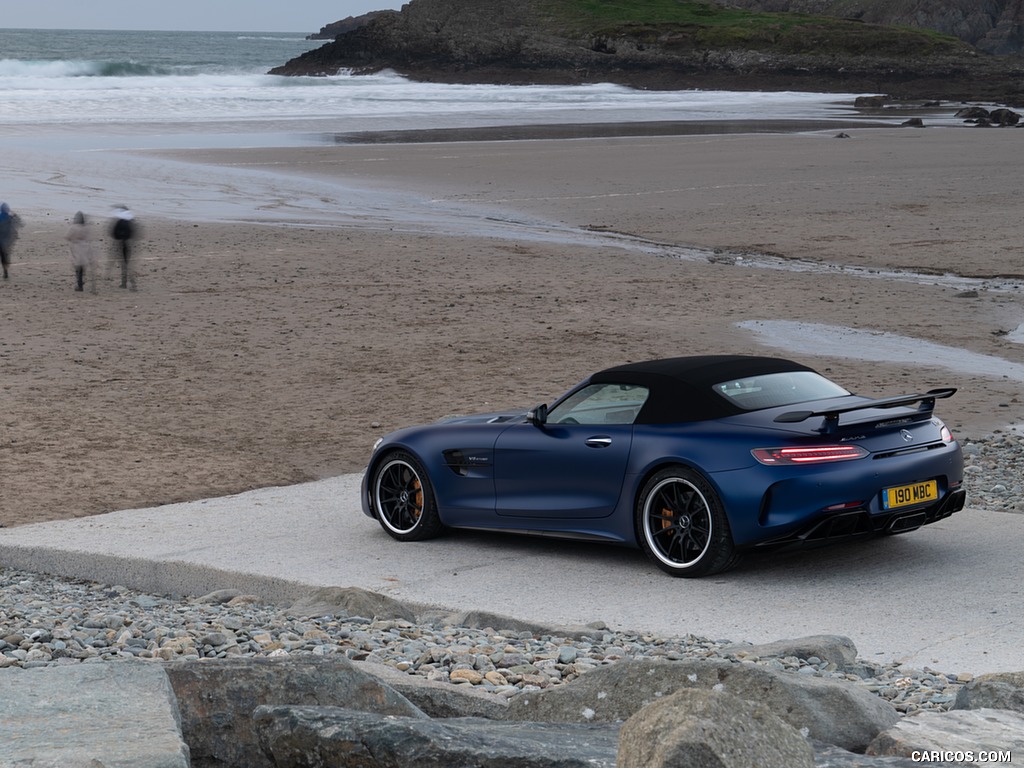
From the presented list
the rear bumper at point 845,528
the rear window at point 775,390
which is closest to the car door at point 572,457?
the rear window at point 775,390

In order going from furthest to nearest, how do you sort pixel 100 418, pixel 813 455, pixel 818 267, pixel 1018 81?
pixel 1018 81, pixel 818 267, pixel 100 418, pixel 813 455

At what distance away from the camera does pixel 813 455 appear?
8.34 meters

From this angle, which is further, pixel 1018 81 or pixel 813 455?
pixel 1018 81

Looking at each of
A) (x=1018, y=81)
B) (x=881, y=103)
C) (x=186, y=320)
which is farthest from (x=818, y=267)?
(x=1018, y=81)

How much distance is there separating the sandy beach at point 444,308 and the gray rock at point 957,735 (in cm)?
781

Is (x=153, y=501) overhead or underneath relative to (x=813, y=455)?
underneath

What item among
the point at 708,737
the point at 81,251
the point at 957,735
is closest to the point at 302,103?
the point at 81,251

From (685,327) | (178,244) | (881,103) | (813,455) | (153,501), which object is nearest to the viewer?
(813,455)

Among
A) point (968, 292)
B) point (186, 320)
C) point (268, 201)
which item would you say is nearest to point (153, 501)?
point (186, 320)

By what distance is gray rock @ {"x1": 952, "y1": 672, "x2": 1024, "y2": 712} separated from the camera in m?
5.09

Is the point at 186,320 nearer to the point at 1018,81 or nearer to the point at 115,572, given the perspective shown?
the point at 115,572

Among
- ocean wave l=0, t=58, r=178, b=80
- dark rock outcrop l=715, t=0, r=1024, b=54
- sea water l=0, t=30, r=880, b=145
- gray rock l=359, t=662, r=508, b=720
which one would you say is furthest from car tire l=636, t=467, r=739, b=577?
dark rock outcrop l=715, t=0, r=1024, b=54

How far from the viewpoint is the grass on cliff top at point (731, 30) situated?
123 m

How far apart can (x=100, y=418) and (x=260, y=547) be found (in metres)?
4.84
